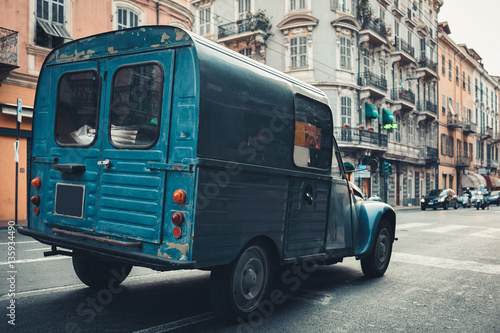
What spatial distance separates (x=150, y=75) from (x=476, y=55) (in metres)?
64.0

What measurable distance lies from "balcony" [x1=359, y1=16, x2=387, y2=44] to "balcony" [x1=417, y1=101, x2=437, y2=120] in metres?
9.71

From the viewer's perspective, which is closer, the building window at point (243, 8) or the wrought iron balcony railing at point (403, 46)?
the building window at point (243, 8)

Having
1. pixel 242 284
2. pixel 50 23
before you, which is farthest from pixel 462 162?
A: pixel 242 284

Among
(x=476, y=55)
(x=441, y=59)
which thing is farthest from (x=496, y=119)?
(x=441, y=59)

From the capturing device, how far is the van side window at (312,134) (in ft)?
17.4

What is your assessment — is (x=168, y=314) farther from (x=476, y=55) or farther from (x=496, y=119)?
(x=496, y=119)

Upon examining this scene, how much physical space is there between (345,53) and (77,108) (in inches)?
1123

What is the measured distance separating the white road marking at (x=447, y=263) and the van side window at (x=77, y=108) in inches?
236

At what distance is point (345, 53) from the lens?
103 feet

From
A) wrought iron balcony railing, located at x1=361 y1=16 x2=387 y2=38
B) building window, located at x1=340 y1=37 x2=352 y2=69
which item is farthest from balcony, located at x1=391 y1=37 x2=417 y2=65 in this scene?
building window, located at x1=340 y1=37 x2=352 y2=69

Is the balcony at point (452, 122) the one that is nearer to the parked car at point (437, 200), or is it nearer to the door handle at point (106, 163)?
the parked car at point (437, 200)

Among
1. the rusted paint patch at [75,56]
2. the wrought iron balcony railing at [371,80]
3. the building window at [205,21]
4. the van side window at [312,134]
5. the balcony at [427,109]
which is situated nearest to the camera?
the rusted paint patch at [75,56]

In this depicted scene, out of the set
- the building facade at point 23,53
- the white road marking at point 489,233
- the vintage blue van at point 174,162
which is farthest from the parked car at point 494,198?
the vintage blue van at point 174,162

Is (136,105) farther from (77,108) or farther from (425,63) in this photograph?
(425,63)
